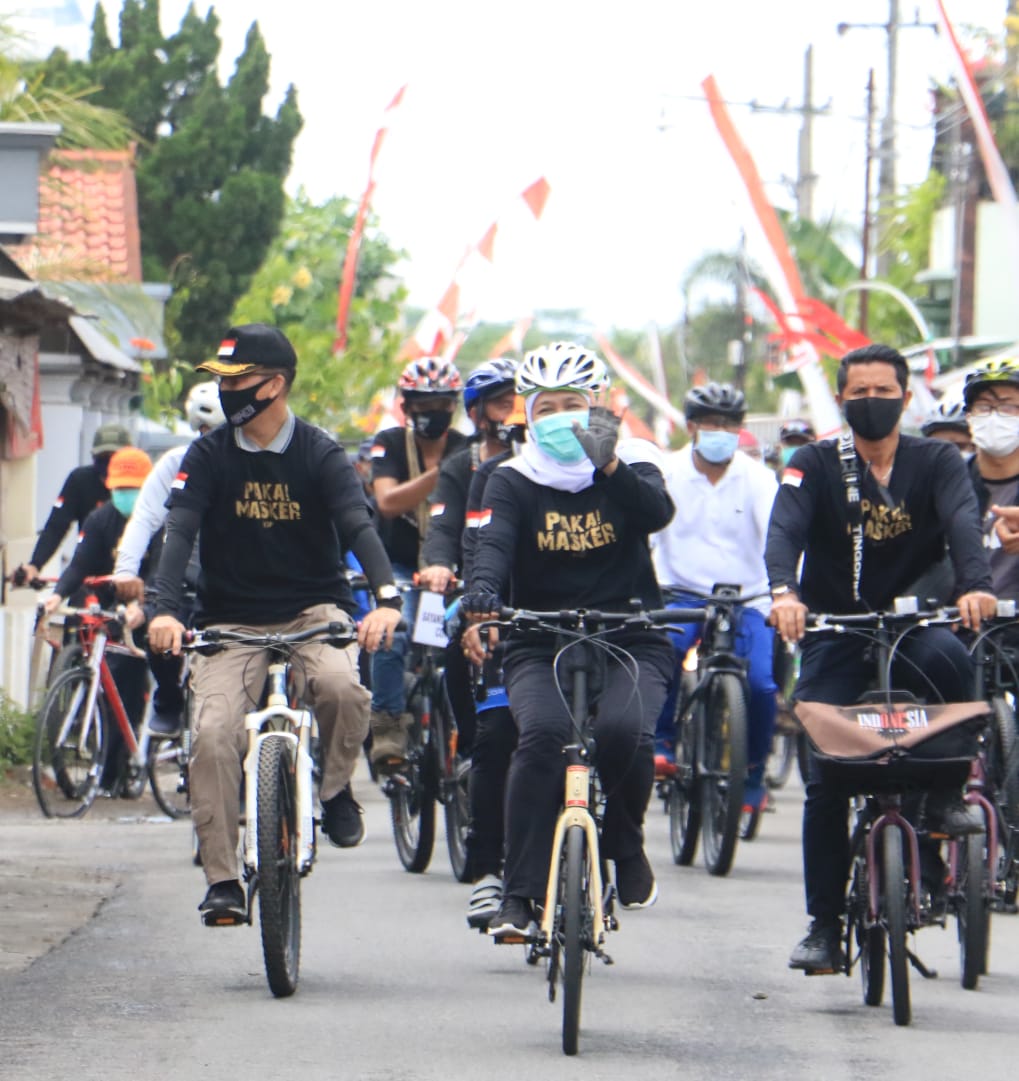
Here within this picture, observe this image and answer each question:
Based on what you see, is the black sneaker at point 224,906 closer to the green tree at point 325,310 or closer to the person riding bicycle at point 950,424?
the person riding bicycle at point 950,424

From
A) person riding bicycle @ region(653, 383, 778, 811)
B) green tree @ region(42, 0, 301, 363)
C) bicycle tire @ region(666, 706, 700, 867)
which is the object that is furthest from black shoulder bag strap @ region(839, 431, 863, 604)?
green tree @ region(42, 0, 301, 363)

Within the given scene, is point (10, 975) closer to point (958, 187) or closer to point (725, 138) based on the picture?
point (725, 138)

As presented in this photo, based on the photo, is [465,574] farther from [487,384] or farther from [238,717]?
[238,717]

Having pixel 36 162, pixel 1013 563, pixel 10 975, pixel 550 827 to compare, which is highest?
pixel 36 162

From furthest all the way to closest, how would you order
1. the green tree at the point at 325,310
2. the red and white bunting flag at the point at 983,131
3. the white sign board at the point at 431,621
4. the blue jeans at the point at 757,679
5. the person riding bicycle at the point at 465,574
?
the green tree at the point at 325,310 → the red and white bunting flag at the point at 983,131 → the blue jeans at the point at 757,679 → the white sign board at the point at 431,621 → the person riding bicycle at the point at 465,574

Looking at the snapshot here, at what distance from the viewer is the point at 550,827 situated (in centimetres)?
752

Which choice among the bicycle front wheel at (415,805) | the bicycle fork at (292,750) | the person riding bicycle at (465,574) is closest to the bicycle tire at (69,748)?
the bicycle front wheel at (415,805)

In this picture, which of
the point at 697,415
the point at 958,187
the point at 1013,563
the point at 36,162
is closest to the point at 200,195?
the point at 958,187

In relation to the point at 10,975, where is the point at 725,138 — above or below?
above

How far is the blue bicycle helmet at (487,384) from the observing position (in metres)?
10.1

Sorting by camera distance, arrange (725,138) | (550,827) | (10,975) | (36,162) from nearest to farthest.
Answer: (550,827)
(10,975)
(36,162)
(725,138)

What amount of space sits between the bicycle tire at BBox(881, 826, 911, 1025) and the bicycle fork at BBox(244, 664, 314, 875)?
70.9 inches

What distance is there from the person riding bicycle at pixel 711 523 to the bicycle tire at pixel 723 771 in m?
0.57

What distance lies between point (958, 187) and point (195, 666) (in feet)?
106
